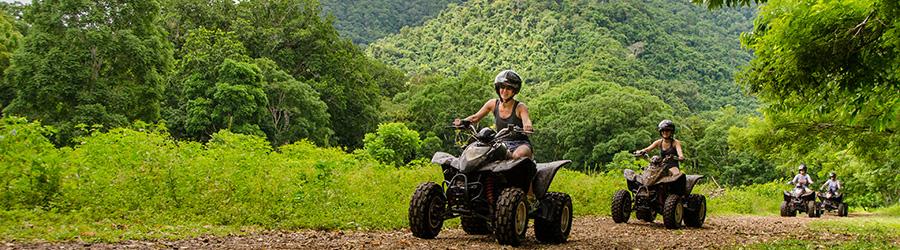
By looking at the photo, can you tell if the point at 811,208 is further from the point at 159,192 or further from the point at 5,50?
the point at 5,50

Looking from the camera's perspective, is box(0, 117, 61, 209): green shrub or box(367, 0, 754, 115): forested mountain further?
box(367, 0, 754, 115): forested mountain

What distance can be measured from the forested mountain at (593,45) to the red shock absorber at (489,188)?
311 ft

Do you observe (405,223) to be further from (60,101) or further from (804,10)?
(60,101)

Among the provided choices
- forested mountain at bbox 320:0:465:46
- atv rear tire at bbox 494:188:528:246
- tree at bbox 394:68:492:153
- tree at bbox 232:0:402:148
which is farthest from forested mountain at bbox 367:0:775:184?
atv rear tire at bbox 494:188:528:246

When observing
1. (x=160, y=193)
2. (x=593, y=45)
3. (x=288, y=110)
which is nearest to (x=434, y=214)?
(x=160, y=193)

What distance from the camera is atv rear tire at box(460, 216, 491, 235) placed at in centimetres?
885

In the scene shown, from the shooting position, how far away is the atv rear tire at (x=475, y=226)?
8.85 metres

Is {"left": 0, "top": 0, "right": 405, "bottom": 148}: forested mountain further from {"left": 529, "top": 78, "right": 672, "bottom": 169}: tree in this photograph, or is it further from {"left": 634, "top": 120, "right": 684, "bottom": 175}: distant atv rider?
{"left": 529, "top": 78, "right": 672, "bottom": 169}: tree

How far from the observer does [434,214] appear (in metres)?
7.82

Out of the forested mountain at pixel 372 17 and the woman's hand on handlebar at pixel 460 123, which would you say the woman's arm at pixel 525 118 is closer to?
the woman's hand on handlebar at pixel 460 123

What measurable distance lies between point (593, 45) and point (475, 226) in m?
127

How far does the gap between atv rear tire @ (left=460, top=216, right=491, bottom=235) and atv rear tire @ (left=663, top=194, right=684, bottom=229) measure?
A: 488 centimetres

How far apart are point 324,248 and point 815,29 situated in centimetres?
561

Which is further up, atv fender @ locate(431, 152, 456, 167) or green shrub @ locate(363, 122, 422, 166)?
green shrub @ locate(363, 122, 422, 166)
